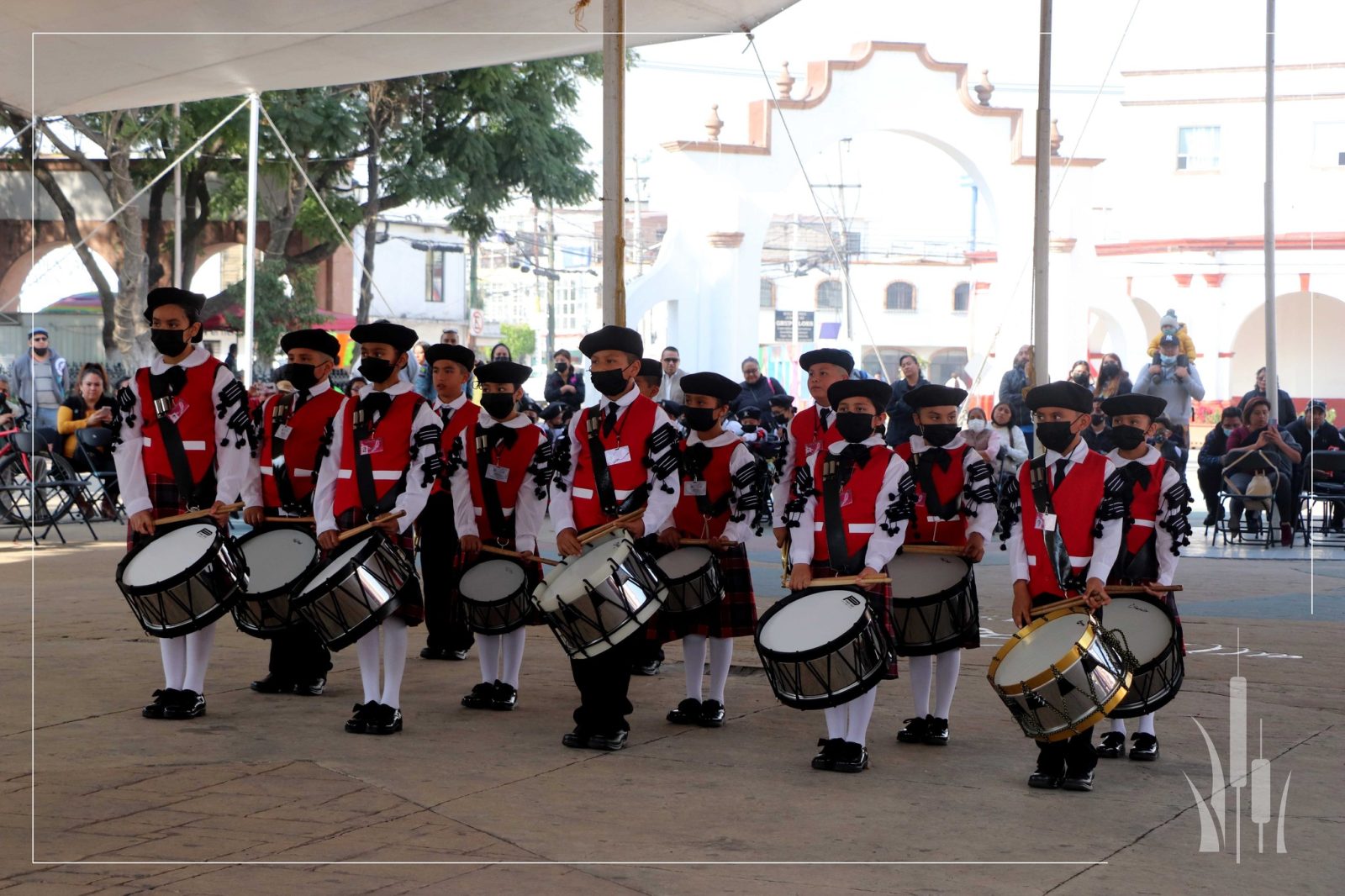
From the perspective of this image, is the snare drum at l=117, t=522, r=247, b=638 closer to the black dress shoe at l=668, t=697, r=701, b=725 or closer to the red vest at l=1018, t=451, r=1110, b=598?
the black dress shoe at l=668, t=697, r=701, b=725

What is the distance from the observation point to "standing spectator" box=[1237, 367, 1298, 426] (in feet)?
21.3

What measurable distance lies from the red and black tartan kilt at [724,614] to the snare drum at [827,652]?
0.90 m

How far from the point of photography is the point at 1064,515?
206 inches

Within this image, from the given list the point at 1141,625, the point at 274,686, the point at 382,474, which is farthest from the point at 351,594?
the point at 1141,625

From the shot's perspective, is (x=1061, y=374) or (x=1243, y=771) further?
(x=1061, y=374)

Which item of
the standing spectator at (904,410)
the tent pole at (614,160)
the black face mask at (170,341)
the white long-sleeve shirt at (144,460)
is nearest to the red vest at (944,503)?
the tent pole at (614,160)

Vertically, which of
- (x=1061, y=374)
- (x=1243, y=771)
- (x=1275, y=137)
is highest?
(x=1275, y=137)

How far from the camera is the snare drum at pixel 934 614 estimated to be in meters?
5.66

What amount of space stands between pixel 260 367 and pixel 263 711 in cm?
887

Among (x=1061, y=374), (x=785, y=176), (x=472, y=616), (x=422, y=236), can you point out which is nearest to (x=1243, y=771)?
(x=1061, y=374)

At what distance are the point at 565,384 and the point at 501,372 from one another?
22.9 feet

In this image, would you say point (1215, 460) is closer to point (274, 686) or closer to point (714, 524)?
point (714, 524)

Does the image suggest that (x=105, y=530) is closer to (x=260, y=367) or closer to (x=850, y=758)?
(x=260, y=367)

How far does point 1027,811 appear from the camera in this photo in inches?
187
